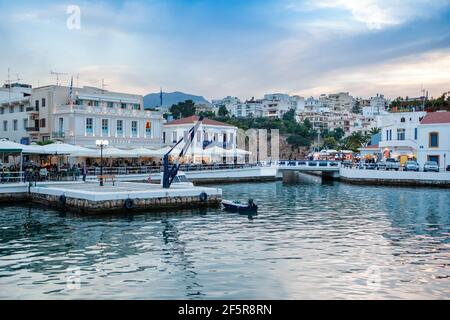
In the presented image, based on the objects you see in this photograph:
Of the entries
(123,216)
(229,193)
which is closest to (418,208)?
(229,193)

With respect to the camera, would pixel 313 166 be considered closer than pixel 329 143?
Yes

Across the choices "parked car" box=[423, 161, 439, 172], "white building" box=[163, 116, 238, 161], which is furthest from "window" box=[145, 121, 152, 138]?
"parked car" box=[423, 161, 439, 172]

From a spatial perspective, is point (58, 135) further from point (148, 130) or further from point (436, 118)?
point (436, 118)

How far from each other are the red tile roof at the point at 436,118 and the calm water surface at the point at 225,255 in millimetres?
34991

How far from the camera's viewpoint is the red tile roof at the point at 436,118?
65.2m

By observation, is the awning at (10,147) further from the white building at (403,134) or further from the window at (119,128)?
the white building at (403,134)

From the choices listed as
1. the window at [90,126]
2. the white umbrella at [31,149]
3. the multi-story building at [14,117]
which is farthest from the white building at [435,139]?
the multi-story building at [14,117]

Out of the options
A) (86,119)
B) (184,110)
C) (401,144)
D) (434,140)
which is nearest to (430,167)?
(434,140)

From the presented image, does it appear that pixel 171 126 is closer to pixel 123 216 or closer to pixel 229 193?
pixel 229 193

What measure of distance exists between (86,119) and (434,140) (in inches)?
1701

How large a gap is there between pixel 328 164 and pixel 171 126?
25775 mm

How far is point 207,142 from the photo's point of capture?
7962 centimetres

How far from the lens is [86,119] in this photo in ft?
195

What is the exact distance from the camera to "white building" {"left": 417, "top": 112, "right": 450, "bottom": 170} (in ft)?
212
